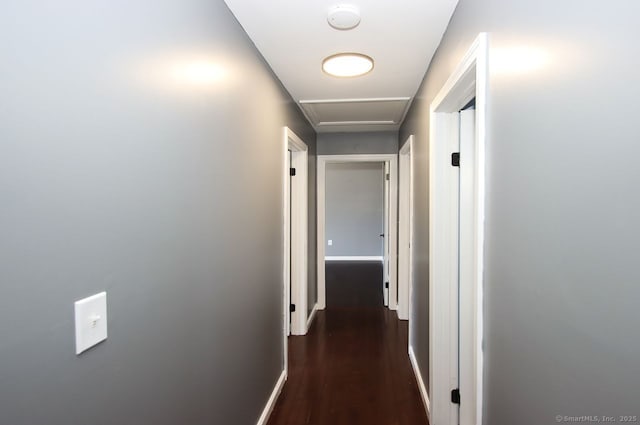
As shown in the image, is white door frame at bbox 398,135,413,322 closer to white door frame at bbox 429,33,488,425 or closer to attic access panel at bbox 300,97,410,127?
attic access panel at bbox 300,97,410,127

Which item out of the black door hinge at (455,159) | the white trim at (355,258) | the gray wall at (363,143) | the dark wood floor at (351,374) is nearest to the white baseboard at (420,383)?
the dark wood floor at (351,374)

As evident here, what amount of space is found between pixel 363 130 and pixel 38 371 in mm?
3931

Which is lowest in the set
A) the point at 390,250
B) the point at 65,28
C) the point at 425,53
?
the point at 390,250

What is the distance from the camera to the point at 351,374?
278 cm

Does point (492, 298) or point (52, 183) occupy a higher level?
point (52, 183)

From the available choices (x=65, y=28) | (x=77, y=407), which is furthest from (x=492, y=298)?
(x=65, y=28)

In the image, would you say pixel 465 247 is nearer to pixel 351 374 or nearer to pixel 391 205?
pixel 351 374

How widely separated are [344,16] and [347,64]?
0.53 m

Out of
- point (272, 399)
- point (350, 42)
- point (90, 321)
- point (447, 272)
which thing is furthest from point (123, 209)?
point (272, 399)

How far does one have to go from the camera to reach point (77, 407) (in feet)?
2.48

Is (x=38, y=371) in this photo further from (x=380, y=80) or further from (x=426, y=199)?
(x=380, y=80)

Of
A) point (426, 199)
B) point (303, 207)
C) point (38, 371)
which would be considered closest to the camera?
point (38, 371)

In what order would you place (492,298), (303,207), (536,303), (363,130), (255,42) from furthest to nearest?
1. (363,130)
2. (303,207)
3. (255,42)
4. (492,298)
5. (536,303)

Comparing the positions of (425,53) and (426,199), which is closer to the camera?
(425,53)
